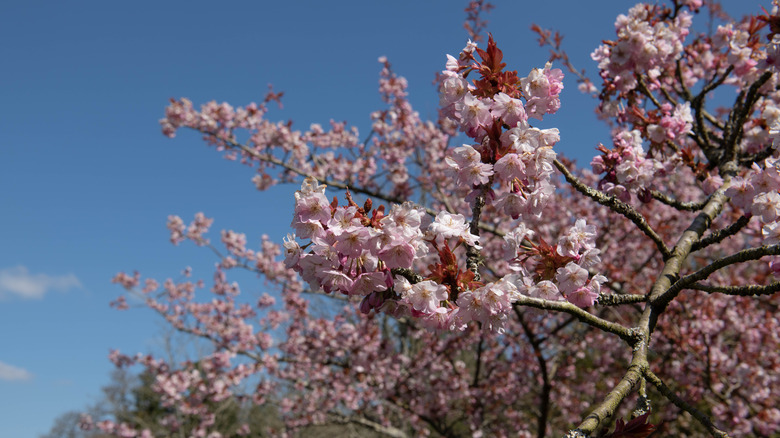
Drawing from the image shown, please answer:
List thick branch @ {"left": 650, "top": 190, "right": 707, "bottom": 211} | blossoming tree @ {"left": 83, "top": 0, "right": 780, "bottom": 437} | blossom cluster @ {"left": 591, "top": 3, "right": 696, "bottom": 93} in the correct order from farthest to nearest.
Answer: blossom cluster @ {"left": 591, "top": 3, "right": 696, "bottom": 93}, thick branch @ {"left": 650, "top": 190, "right": 707, "bottom": 211}, blossoming tree @ {"left": 83, "top": 0, "right": 780, "bottom": 437}

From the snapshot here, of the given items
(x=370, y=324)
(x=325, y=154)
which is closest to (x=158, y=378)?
(x=370, y=324)

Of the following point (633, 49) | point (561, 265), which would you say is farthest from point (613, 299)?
point (633, 49)

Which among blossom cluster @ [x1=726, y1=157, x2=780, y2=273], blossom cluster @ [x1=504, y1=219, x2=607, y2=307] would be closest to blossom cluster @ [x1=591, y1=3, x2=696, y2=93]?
blossom cluster @ [x1=726, y1=157, x2=780, y2=273]

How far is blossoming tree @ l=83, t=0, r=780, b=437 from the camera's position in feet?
4.81

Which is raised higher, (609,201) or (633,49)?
(633,49)

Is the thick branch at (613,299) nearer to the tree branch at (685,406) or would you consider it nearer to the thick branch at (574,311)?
the thick branch at (574,311)

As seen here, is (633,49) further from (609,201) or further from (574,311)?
(574,311)

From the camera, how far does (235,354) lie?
8.76 m

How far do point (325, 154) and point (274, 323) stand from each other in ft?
14.4

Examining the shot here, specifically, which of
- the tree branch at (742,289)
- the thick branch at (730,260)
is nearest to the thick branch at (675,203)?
the tree branch at (742,289)

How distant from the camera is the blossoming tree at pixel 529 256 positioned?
4.81 feet

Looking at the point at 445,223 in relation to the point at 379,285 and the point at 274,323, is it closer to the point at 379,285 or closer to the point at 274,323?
the point at 379,285

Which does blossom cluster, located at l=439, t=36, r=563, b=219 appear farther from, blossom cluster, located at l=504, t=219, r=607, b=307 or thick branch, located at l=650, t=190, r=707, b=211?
thick branch, located at l=650, t=190, r=707, b=211

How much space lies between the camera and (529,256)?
5.72 feet
